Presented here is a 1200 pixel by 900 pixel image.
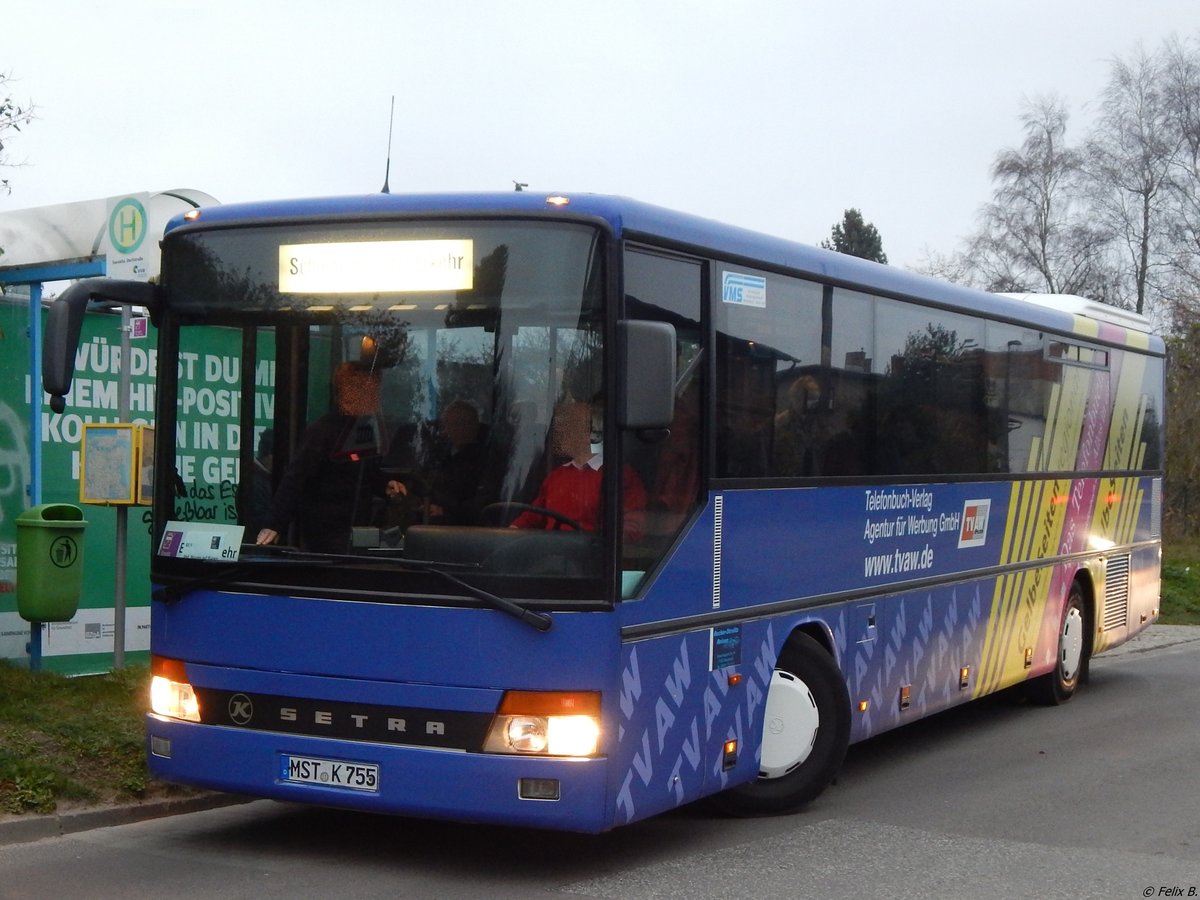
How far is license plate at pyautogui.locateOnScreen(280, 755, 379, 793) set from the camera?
272 inches

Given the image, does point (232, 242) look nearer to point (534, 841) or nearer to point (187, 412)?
point (187, 412)

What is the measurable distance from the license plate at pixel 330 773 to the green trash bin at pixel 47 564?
4113 millimetres

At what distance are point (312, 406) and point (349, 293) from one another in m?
0.53

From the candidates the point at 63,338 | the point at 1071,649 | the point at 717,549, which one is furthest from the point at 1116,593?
the point at 63,338

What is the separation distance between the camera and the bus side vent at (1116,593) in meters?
14.3

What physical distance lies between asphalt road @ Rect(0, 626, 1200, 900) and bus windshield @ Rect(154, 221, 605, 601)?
1.30 metres

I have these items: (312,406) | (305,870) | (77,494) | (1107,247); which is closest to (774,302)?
(312,406)

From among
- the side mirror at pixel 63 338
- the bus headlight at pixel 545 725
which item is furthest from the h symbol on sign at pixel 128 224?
the bus headlight at pixel 545 725

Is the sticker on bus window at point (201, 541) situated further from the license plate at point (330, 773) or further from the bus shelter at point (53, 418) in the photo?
the bus shelter at point (53, 418)

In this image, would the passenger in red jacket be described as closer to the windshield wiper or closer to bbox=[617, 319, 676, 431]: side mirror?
bbox=[617, 319, 676, 431]: side mirror

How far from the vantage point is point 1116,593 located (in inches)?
572

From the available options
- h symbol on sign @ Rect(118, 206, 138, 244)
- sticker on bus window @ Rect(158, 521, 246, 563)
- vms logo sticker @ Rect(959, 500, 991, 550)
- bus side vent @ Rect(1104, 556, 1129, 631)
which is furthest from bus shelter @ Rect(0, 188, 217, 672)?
bus side vent @ Rect(1104, 556, 1129, 631)

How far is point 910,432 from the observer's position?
1016 centimetres

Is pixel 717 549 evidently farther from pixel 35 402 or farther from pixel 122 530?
pixel 35 402
